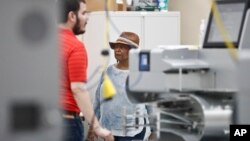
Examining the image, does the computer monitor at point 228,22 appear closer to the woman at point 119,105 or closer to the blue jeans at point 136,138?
the woman at point 119,105

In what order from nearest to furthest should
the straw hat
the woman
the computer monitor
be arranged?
the computer monitor → the woman → the straw hat

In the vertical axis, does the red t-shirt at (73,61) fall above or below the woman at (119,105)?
above

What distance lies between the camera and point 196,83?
1621 millimetres

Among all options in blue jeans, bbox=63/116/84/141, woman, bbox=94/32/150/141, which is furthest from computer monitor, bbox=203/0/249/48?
woman, bbox=94/32/150/141

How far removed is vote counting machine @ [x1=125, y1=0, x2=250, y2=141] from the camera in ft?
4.74

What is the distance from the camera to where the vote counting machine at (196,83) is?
145cm

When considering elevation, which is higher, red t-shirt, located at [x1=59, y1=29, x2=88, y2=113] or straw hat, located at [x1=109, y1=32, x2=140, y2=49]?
straw hat, located at [x1=109, y1=32, x2=140, y2=49]

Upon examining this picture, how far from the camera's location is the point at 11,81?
1.42 feet

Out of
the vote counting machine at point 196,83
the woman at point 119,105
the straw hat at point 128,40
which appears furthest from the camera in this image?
the straw hat at point 128,40

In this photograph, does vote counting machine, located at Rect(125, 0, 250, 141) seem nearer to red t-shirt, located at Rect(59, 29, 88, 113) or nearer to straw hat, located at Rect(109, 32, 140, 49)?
red t-shirt, located at Rect(59, 29, 88, 113)

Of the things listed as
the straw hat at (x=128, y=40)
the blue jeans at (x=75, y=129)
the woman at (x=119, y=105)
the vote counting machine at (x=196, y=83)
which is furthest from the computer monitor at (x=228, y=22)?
the straw hat at (x=128, y=40)

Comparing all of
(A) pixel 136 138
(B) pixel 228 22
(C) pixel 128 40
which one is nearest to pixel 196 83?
(B) pixel 228 22

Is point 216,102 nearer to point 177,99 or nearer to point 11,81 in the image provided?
point 177,99

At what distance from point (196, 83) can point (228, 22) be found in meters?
0.24
